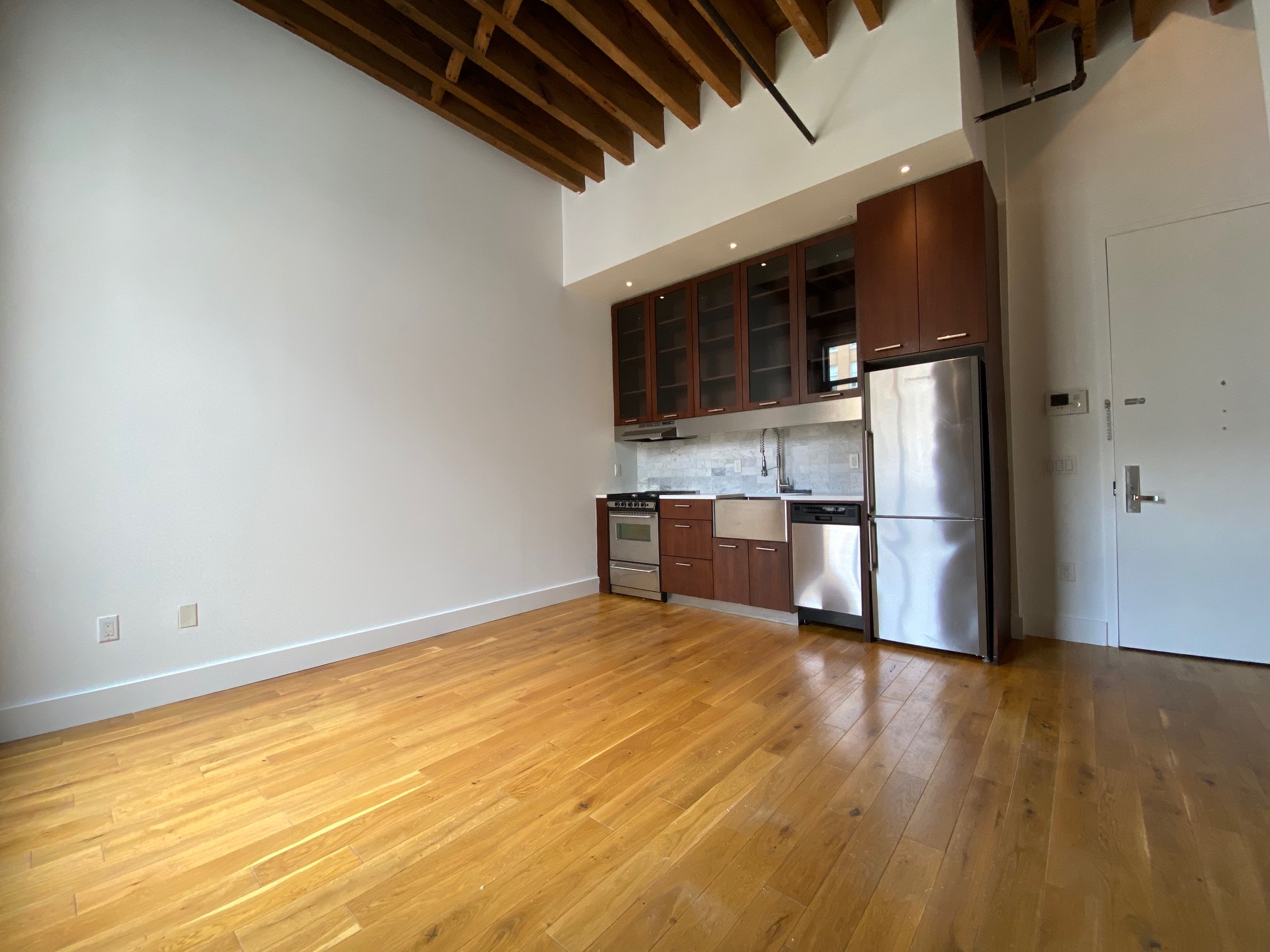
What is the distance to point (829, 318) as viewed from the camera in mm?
3551

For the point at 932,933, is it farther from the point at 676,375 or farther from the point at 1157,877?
the point at 676,375

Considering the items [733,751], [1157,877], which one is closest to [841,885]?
[733,751]

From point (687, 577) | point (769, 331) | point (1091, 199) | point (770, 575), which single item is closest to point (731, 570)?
point (770, 575)

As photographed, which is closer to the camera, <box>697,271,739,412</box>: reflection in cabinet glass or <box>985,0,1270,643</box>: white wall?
<box>985,0,1270,643</box>: white wall

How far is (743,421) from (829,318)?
0.96m

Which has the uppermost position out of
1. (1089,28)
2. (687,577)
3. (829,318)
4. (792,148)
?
(1089,28)

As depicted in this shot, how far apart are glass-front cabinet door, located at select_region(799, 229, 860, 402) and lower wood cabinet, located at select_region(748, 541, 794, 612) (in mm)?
1095

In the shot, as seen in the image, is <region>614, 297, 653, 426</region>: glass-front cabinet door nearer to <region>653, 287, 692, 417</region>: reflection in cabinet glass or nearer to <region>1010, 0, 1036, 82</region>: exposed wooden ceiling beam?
<region>653, 287, 692, 417</region>: reflection in cabinet glass

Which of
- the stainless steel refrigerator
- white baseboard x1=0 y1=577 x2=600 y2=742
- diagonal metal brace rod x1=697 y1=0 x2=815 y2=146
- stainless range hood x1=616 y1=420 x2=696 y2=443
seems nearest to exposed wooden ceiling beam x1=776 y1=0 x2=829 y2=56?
diagonal metal brace rod x1=697 y1=0 x2=815 y2=146

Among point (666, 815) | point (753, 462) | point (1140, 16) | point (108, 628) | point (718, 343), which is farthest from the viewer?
point (753, 462)

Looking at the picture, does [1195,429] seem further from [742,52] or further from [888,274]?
[742,52]

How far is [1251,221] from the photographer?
262 centimetres

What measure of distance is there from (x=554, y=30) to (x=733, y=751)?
12.7 ft

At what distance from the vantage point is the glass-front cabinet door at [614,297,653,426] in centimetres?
471
